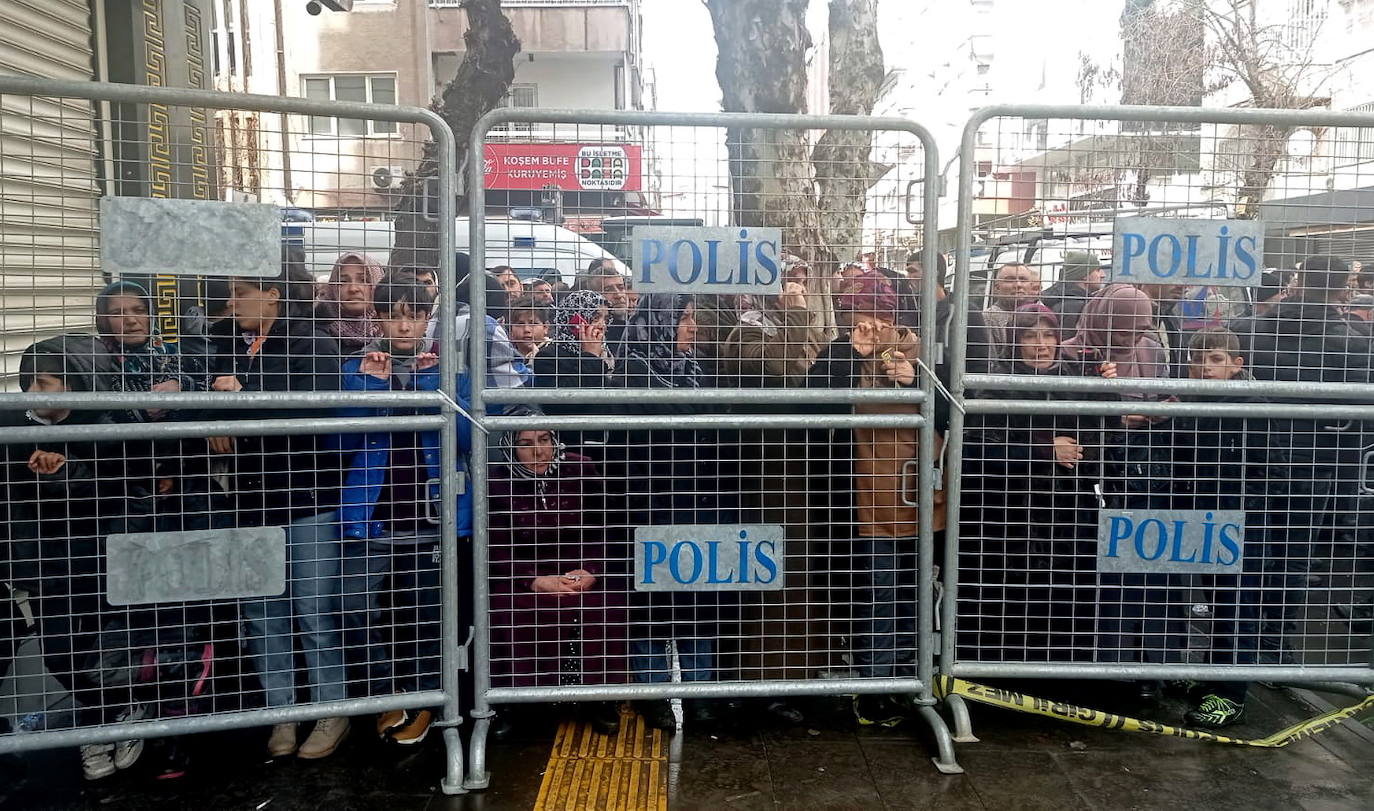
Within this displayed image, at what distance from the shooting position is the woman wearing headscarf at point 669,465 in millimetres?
4090

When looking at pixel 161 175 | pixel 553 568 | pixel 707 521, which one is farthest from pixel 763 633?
pixel 161 175

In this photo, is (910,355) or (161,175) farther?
(161,175)

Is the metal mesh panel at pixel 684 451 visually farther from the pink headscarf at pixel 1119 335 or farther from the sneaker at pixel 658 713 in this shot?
the pink headscarf at pixel 1119 335

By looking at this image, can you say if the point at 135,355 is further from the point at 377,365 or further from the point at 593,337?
the point at 593,337

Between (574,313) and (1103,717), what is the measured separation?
111 inches

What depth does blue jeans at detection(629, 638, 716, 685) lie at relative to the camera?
441 cm

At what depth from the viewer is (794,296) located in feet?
13.5

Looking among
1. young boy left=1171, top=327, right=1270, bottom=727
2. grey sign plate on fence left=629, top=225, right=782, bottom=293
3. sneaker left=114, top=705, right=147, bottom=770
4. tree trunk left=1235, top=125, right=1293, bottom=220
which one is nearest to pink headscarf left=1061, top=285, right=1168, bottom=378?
young boy left=1171, top=327, right=1270, bottom=727

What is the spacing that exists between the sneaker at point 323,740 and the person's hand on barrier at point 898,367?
2.72 meters

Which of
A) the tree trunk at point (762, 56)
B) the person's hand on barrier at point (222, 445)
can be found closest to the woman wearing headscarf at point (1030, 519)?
the person's hand on barrier at point (222, 445)

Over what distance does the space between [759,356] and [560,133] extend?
1.22m

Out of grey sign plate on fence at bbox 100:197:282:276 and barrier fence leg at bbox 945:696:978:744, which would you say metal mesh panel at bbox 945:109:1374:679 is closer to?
barrier fence leg at bbox 945:696:978:744

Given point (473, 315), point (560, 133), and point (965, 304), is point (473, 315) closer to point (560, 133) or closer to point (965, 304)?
point (560, 133)

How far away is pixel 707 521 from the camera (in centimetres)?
425
